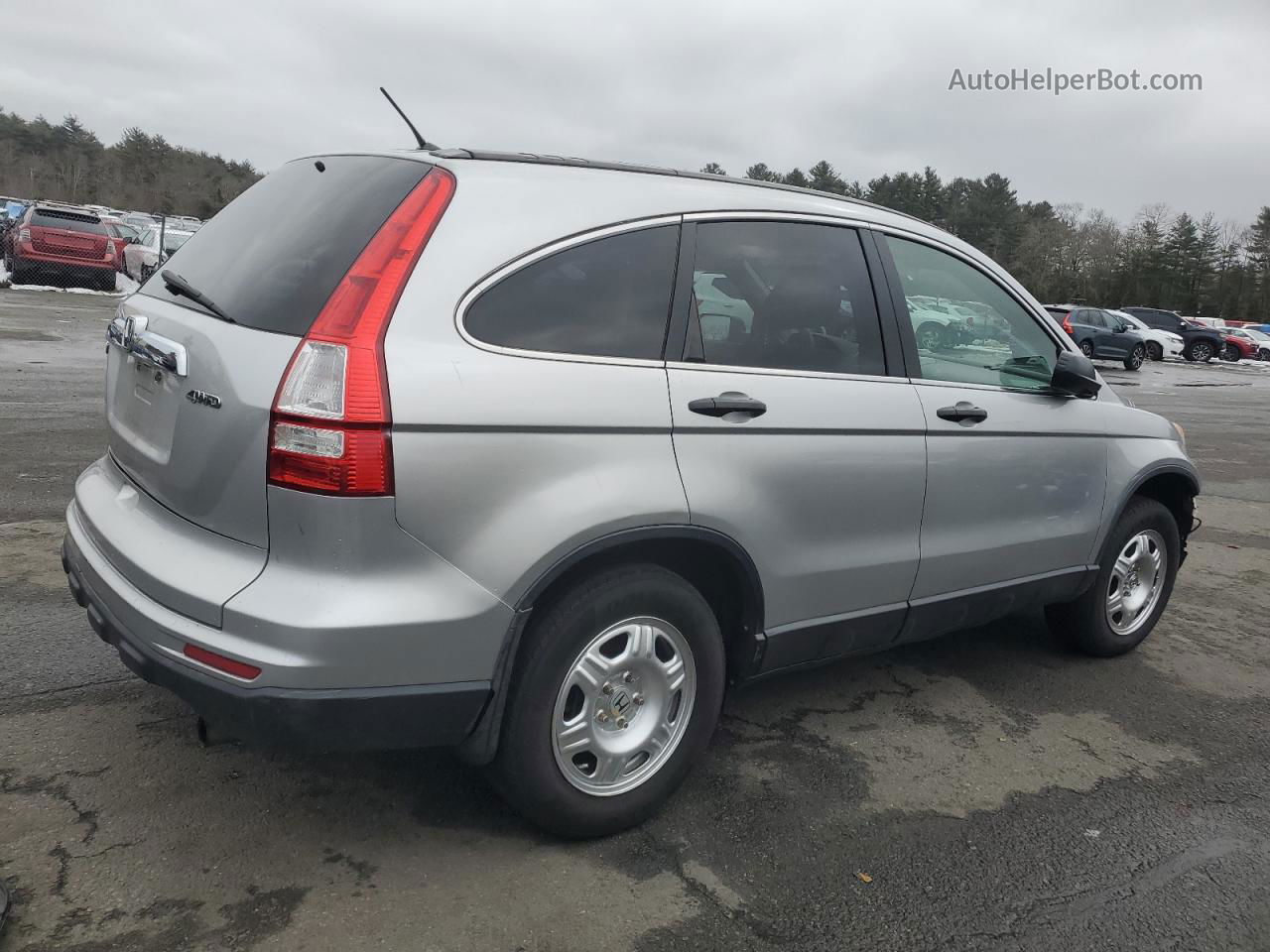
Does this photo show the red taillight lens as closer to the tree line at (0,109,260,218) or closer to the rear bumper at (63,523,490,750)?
the rear bumper at (63,523,490,750)

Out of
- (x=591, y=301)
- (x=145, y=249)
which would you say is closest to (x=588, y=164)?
(x=591, y=301)

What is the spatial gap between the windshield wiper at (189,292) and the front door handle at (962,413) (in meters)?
2.27

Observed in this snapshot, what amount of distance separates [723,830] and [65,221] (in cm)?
2228

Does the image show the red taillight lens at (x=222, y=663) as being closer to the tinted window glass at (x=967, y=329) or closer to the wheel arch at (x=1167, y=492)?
the tinted window glass at (x=967, y=329)

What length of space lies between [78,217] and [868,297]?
2203cm

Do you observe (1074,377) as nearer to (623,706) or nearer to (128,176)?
(623,706)

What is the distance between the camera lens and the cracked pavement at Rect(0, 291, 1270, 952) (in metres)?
2.48

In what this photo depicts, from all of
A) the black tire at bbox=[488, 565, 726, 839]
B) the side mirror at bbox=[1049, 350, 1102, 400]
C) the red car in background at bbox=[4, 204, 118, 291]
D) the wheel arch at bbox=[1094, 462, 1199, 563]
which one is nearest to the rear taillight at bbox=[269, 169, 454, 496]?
the black tire at bbox=[488, 565, 726, 839]

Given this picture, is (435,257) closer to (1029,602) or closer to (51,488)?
(1029,602)

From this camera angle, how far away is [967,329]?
3.91m

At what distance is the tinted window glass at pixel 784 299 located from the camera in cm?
303

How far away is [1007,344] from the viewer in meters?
4.04

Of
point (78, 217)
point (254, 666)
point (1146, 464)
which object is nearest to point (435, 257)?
point (254, 666)

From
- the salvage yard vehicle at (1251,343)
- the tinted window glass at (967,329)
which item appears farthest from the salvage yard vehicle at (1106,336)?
the tinted window glass at (967,329)
